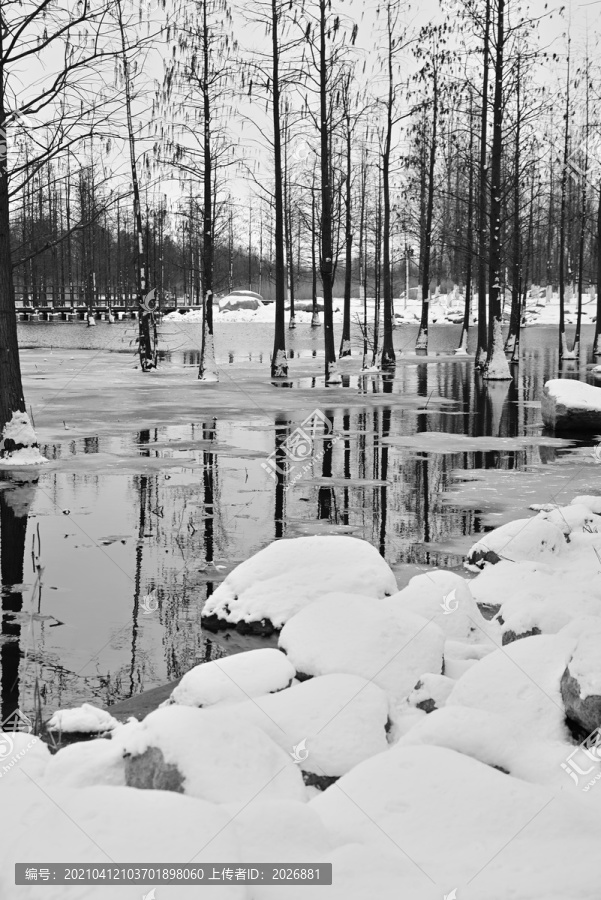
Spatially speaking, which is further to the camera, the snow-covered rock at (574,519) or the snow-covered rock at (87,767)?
the snow-covered rock at (574,519)

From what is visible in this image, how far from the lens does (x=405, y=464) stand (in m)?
12.4

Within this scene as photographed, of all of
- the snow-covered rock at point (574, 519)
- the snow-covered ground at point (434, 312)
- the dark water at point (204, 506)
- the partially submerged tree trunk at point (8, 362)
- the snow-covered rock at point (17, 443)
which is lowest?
the dark water at point (204, 506)

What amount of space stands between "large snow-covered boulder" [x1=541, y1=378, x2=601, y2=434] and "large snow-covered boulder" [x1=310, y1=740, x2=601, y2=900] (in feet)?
43.2

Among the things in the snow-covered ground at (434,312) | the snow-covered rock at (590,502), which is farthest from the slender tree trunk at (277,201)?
the snow-covered ground at (434,312)

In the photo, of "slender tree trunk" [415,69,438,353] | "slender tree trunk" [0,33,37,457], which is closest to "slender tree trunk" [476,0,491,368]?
"slender tree trunk" [415,69,438,353]

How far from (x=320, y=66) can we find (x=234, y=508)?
1816 cm

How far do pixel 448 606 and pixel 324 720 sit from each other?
1700 millimetres

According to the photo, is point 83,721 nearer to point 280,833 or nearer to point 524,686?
point 280,833

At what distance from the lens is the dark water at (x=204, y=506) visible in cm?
570

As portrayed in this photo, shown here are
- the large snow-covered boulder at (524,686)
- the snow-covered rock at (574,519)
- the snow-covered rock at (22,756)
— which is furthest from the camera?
the snow-covered rock at (574,519)

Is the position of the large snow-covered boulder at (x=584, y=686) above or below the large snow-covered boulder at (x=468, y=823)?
above

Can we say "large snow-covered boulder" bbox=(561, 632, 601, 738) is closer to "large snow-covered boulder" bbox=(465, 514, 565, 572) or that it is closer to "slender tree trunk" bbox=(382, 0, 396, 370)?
"large snow-covered boulder" bbox=(465, 514, 565, 572)

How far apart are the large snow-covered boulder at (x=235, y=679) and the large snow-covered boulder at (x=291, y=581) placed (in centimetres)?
119

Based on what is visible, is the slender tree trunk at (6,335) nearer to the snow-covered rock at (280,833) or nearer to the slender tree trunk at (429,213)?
the snow-covered rock at (280,833)
